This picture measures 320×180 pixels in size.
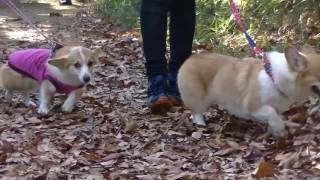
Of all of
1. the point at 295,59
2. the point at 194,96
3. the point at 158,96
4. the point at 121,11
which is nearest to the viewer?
the point at 295,59

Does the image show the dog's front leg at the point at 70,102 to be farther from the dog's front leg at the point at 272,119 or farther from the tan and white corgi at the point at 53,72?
the dog's front leg at the point at 272,119

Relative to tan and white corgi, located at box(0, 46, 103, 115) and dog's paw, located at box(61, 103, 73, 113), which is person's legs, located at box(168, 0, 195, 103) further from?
dog's paw, located at box(61, 103, 73, 113)

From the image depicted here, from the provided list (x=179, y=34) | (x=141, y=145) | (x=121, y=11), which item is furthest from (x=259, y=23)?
(x=121, y=11)

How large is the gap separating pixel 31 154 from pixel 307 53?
68.4 inches

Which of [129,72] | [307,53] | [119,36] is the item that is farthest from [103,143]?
[119,36]

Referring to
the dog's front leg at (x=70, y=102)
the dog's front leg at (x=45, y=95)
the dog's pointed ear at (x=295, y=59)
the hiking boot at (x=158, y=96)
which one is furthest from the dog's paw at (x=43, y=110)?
the dog's pointed ear at (x=295, y=59)

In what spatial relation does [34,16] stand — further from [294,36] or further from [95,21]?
[294,36]

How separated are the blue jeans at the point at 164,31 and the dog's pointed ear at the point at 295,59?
48.4 inches

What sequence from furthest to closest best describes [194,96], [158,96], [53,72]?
[53,72] → [158,96] → [194,96]

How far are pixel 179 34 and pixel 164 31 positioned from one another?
18cm

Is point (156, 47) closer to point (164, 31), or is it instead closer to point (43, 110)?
point (164, 31)

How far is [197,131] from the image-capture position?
402 cm

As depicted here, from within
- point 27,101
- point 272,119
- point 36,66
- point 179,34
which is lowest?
point 27,101

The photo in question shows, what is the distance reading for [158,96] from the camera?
4.44 metres
